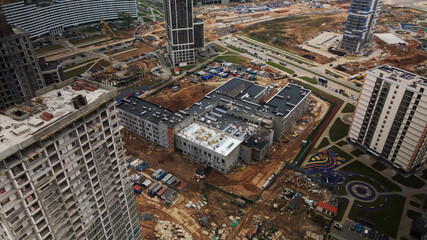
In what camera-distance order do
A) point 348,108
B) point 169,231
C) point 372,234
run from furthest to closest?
point 348,108 < point 169,231 < point 372,234

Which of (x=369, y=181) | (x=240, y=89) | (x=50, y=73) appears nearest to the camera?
(x=369, y=181)

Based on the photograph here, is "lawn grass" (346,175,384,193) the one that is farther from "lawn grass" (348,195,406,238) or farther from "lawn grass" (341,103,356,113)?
"lawn grass" (341,103,356,113)

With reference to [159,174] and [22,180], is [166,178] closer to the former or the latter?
[159,174]

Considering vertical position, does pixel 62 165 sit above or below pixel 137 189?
above

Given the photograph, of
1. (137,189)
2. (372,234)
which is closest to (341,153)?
(372,234)

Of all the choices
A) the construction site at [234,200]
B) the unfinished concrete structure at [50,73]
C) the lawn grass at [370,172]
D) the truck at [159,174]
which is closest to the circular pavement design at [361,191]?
the lawn grass at [370,172]

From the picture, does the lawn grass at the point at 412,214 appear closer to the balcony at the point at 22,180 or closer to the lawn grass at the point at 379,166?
the lawn grass at the point at 379,166
